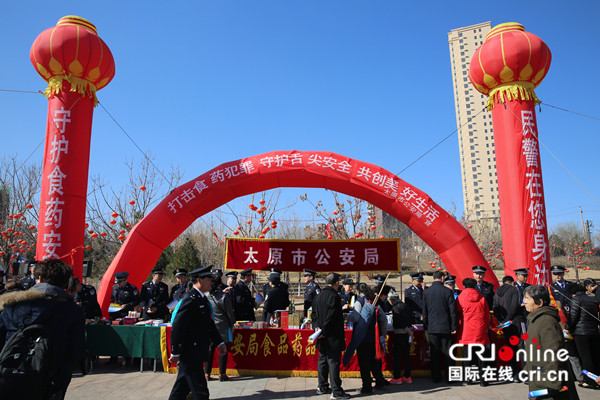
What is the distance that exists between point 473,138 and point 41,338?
3370 inches

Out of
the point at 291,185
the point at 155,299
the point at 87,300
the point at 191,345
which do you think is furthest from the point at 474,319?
the point at 87,300

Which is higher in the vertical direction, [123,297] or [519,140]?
[519,140]

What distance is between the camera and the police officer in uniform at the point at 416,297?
7.39 m

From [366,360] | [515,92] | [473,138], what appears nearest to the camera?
[366,360]

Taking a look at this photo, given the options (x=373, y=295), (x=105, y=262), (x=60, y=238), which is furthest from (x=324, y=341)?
(x=105, y=262)

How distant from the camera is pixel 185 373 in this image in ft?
12.8

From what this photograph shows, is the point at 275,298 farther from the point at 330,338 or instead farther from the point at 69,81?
the point at 69,81

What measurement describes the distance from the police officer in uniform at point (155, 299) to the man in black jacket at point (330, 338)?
337 centimetres

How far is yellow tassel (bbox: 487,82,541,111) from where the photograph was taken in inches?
358

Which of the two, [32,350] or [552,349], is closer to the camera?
[32,350]

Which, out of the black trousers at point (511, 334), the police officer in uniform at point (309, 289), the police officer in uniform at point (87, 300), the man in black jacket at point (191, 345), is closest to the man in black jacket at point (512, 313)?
the black trousers at point (511, 334)

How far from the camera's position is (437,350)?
231 inches

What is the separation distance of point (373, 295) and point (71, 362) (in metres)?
4.10

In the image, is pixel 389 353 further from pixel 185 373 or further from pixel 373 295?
pixel 185 373
